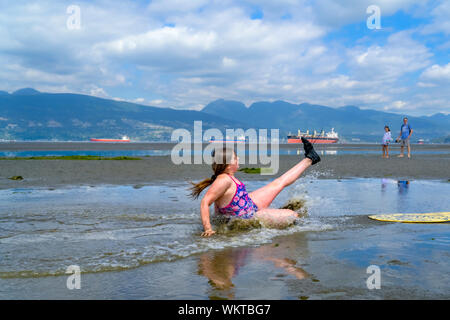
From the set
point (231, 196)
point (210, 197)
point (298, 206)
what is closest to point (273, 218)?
point (231, 196)

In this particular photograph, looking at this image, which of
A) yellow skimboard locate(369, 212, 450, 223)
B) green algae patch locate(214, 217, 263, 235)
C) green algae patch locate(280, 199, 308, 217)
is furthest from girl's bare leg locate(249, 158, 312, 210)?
yellow skimboard locate(369, 212, 450, 223)

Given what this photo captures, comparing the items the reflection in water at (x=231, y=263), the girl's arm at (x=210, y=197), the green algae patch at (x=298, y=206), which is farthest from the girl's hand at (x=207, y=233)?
the green algae patch at (x=298, y=206)

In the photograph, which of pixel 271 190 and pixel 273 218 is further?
pixel 271 190

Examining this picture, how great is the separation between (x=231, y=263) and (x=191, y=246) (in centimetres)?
96

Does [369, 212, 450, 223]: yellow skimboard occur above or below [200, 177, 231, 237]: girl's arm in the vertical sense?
below

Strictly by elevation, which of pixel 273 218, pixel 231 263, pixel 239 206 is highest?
pixel 239 206

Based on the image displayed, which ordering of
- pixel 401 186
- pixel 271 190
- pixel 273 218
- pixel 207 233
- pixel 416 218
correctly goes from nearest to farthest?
1. pixel 207 233
2. pixel 273 218
3. pixel 416 218
4. pixel 271 190
5. pixel 401 186

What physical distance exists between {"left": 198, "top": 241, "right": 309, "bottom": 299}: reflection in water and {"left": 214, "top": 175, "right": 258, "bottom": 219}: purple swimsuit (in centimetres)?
124

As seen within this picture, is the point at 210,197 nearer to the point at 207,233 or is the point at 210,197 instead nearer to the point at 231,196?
the point at 231,196

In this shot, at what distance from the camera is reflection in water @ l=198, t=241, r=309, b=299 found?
3.48 meters

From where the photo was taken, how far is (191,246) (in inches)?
198

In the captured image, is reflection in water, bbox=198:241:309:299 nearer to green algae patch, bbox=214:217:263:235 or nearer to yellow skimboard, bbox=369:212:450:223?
green algae patch, bbox=214:217:263:235
